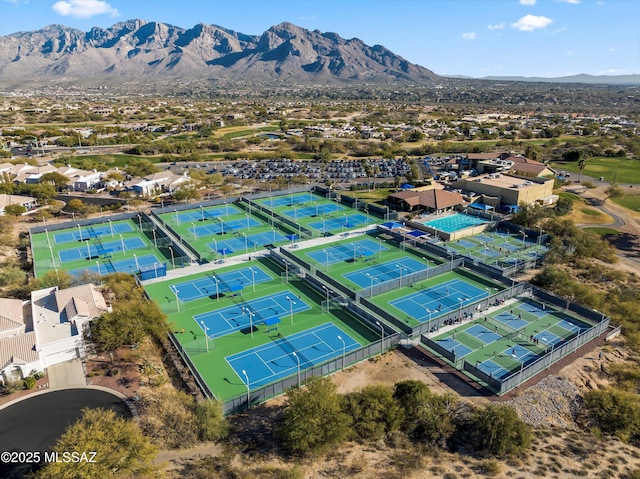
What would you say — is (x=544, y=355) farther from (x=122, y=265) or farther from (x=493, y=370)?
(x=122, y=265)

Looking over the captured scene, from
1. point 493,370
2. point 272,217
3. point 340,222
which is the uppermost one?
point 272,217

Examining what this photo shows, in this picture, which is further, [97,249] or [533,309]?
[97,249]

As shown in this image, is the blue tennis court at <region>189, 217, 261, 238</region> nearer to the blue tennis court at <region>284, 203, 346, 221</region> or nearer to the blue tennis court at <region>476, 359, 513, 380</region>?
the blue tennis court at <region>284, 203, 346, 221</region>

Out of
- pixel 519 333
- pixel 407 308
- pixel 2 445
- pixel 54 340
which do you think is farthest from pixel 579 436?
pixel 54 340

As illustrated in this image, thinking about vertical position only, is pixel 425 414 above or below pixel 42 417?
above

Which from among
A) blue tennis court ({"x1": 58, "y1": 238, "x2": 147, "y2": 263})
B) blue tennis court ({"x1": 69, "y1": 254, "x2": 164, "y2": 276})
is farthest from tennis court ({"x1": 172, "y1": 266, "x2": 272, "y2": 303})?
blue tennis court ({"x1": 58, "y1": 238, "x2": 147, "y2": 263})

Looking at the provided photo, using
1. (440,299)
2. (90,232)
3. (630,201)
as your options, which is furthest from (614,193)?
(90,232)

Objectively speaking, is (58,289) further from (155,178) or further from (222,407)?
(155,178)
